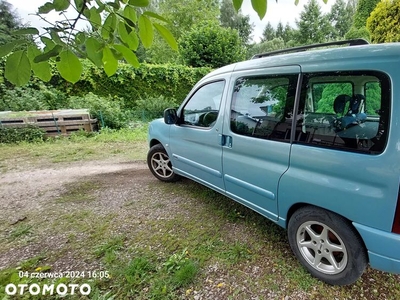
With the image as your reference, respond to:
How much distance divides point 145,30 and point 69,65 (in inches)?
15.9

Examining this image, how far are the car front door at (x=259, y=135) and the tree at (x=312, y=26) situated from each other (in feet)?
103

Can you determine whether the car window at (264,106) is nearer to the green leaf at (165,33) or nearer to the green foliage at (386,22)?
the green leaf at (165,33)

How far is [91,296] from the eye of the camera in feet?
5.92

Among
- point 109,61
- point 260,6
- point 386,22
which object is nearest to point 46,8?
point 109,61

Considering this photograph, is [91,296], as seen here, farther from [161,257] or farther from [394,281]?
[394,281]

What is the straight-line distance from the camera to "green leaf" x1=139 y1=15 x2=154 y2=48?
1.10 metres

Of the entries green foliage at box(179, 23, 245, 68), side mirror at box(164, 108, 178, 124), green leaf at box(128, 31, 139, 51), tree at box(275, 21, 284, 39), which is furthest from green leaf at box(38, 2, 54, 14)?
tree at box(275, 21, 284, 39)

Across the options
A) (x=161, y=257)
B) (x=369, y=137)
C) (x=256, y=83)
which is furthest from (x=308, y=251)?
(x=256, y=83)

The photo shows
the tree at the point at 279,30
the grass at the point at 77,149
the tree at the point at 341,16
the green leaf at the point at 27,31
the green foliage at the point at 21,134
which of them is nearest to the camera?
the green leaf at the point at 27,31

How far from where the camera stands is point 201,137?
9.16ft

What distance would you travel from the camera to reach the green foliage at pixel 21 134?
6.65 meters

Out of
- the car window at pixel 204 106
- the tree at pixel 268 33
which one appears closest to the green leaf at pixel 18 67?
the car window at pixel 204 106

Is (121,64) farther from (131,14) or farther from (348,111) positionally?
(348,111)

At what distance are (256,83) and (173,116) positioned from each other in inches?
55.3
